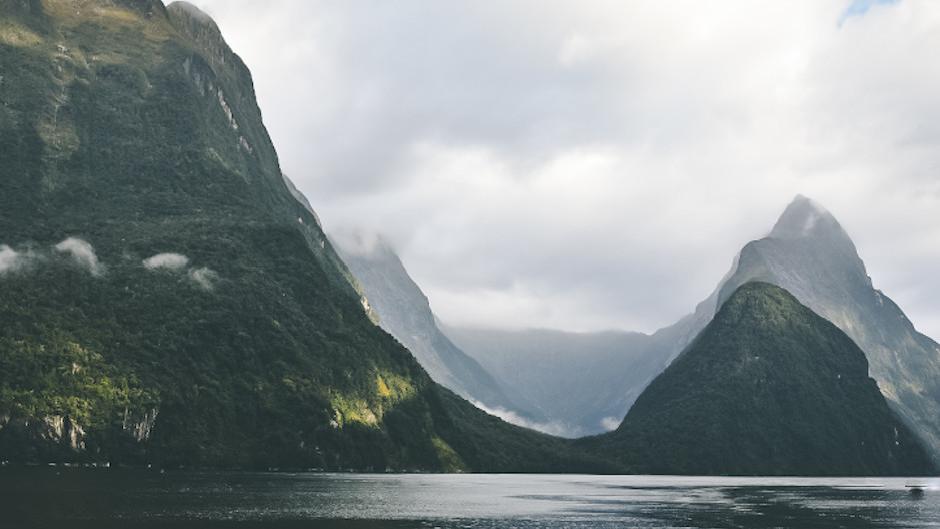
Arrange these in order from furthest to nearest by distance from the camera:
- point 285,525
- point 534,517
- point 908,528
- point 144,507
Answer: point 534,517
point 908,528
point 144,507
point 285,525

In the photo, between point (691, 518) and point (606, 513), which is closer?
point (691, 518)

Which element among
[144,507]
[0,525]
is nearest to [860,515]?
[144,507]

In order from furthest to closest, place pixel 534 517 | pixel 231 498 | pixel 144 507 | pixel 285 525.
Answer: pixel 231 498
pixel 534 517
pixel 144 507
pixel 285 525

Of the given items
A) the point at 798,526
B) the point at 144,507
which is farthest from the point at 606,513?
the point at 144,507

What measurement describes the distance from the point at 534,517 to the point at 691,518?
29.8 metres

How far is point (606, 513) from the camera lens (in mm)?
191625

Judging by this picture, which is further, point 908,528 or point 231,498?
point 231,498

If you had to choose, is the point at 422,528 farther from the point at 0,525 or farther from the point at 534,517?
the point at 0,525

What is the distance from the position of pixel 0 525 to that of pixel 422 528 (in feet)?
191

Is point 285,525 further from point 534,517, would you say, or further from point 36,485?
point 36,485

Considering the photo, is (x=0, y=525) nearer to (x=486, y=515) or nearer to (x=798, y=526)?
(x=486, y=515)

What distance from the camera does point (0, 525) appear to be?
109m

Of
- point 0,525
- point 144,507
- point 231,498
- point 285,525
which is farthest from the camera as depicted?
point 231,498

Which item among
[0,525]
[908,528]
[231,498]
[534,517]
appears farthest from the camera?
[231,498]
